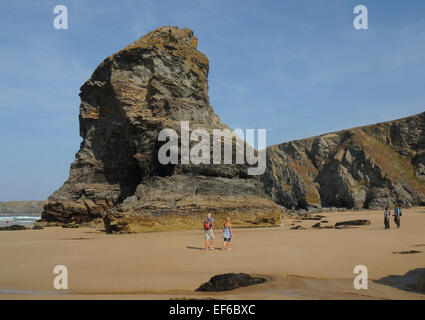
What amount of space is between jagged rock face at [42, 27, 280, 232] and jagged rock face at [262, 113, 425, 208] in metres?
45.7

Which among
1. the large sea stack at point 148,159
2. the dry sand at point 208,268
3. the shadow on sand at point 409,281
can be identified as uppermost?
the large sea stack at point 148,159

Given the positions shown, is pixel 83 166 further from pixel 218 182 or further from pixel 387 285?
pixel 387 285

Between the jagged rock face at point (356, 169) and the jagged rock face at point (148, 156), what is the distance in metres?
45.7

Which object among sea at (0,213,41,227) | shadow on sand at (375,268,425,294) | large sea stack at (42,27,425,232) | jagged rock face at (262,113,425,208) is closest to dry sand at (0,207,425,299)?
shadow on sand at (375,268,425,294)

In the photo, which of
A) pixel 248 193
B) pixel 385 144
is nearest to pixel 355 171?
pixel 385 144

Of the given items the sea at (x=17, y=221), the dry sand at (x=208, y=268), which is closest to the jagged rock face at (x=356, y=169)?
the dry sand at (x=208, y=268)

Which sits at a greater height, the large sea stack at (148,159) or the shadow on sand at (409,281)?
the large sea stack at (148,159)

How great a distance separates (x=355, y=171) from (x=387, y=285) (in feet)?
226

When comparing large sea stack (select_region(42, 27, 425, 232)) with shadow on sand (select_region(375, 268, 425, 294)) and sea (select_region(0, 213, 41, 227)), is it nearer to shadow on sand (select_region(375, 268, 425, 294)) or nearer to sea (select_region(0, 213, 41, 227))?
shadow on sand (select_region(375, 268, 425, 294))

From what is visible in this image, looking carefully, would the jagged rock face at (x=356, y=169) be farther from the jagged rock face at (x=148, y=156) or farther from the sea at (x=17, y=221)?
the sea at (x=17, y=221)

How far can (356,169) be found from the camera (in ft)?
227

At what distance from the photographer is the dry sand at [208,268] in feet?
18.6

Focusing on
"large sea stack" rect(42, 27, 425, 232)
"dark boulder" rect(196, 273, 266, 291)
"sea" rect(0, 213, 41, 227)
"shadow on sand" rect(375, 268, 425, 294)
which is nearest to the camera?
"shadow on sand" rect(375, 268, 425, 294)

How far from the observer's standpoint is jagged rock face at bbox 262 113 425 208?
60656 mm
